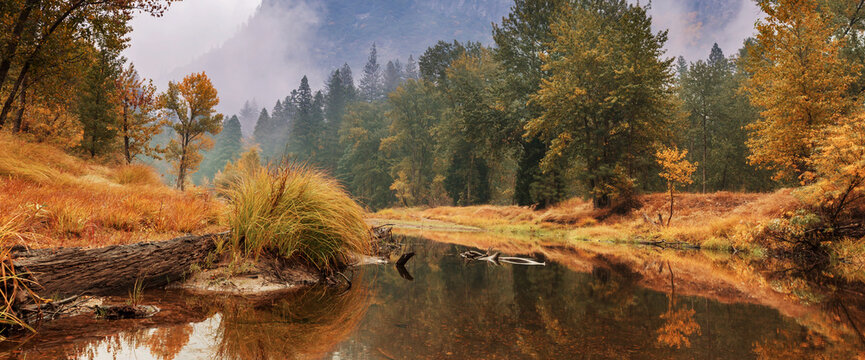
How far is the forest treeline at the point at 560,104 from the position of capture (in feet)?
36.6

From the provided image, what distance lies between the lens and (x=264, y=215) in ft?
19.2

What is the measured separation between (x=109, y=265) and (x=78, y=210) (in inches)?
75.6

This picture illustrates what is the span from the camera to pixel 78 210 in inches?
203

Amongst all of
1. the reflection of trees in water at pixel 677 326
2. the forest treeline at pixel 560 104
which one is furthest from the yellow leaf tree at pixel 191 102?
the reflection of trees in water at pixel 677 326

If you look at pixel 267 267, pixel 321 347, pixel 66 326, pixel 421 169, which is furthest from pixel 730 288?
pixel 421 169

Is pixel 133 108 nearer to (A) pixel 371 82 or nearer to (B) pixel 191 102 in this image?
(B) pixel 191 102

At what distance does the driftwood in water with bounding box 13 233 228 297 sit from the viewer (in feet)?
10.9

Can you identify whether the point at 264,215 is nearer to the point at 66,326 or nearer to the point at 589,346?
the point at 66,326

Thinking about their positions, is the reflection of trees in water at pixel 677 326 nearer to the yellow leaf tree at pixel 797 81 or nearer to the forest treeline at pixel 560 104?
the forest treeline at pixel 560 104

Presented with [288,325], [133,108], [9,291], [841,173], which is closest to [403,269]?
[288,325]

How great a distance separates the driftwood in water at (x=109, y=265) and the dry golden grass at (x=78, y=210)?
0.90 ft

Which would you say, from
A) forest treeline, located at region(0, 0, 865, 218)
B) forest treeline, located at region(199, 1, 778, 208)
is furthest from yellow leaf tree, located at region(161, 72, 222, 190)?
forest treeline, located at region(199, 1, 778, 208)

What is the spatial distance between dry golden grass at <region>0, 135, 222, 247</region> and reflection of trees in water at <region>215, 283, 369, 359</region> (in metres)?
1.87

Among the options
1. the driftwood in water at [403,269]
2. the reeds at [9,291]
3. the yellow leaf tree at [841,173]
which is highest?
the yellow leaf tree at [841,173]
